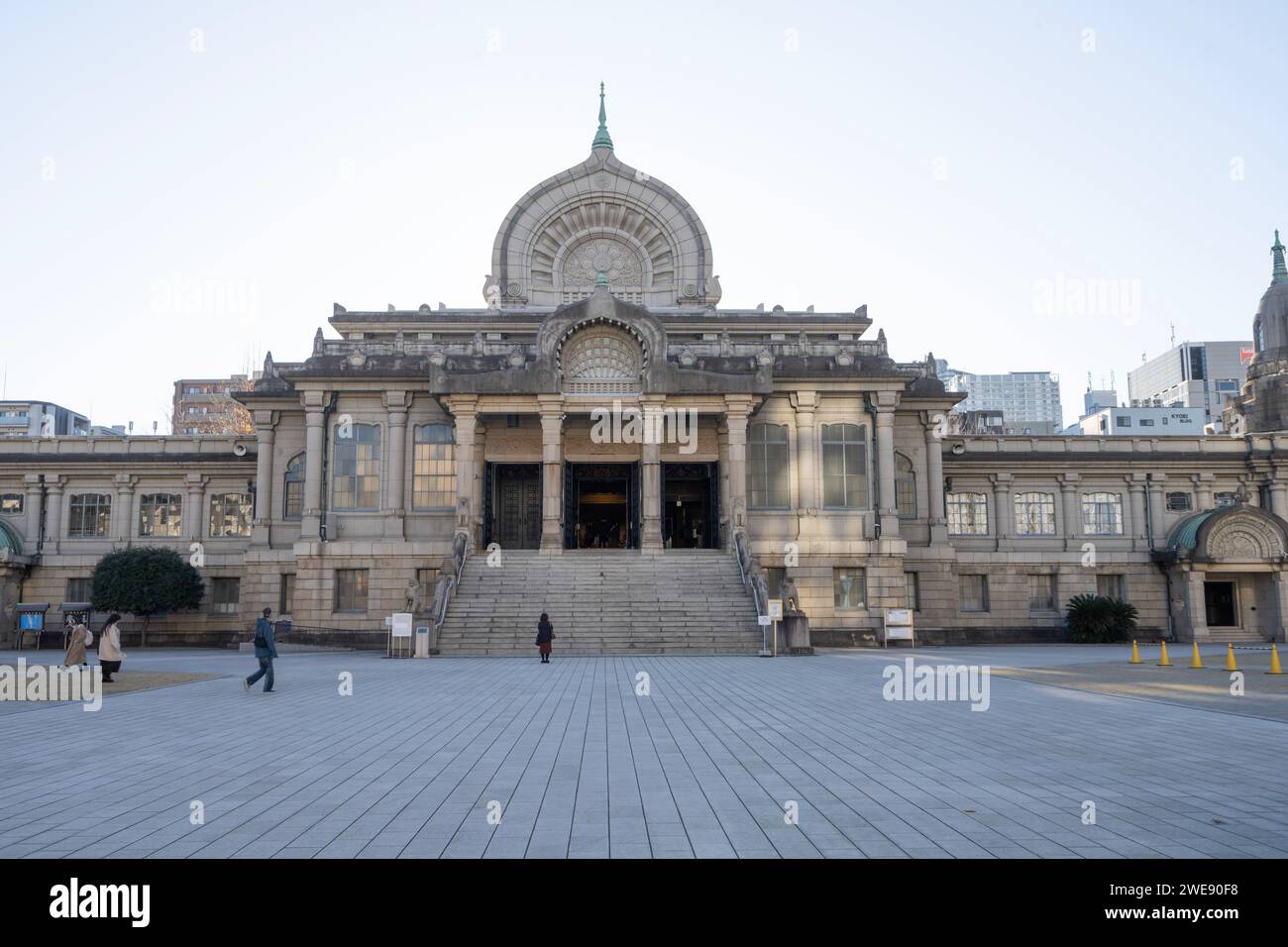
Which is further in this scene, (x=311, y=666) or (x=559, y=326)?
(x=559, y=326)

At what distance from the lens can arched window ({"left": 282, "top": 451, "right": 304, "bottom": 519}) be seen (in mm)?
44094

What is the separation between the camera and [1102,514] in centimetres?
4938

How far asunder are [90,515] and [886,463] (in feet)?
126

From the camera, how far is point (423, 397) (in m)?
42.6

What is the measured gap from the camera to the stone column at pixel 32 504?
48.4 meters

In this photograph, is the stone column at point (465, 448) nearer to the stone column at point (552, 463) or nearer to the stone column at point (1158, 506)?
the stone column at point (552, 463)

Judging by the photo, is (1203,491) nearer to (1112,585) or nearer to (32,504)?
(1112,585)

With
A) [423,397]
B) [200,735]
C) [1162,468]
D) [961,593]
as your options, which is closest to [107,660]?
[200,735]

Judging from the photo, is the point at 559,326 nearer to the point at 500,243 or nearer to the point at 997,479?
the point at 500,243

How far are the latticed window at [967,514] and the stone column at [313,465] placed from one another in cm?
2992

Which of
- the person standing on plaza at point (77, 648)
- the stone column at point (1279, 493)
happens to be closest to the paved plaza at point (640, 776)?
the person standing on plaza at point (77, 648)

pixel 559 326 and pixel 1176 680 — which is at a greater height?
pixel 559 326

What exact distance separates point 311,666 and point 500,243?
2891 centimetres

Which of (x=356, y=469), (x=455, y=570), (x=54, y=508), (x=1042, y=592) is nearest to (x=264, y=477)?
(x=356, y=469)
